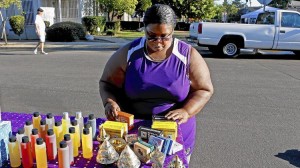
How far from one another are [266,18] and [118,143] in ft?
39.2

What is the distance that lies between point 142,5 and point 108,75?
25119mm

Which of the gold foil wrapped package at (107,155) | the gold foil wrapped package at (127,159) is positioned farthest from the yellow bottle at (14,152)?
the gold foil wrapped package at (127,159)

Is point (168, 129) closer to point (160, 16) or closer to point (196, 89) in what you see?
point (196, 89)

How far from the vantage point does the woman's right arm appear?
86.7 inches

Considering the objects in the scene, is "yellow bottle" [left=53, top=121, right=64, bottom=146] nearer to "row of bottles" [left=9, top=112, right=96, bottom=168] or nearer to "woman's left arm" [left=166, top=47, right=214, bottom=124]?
"row of bottles" [left=9, top=112, right=96, bottom=168]

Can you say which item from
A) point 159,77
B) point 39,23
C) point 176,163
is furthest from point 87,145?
point 39,23

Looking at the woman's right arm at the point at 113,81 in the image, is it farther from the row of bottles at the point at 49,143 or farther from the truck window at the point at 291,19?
the truck window at the point at 291,19

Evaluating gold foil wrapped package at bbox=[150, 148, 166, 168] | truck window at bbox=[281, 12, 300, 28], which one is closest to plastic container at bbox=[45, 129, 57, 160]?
gold foil wrapped package at bbox=[150, 148, 166, 168]

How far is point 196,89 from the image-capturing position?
2293mm

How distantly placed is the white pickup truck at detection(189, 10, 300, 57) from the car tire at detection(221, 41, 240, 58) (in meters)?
0.22

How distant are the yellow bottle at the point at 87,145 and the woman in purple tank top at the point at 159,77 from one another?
11.1 inches

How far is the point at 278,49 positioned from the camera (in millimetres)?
12133

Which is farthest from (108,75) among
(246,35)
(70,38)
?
(70,38)

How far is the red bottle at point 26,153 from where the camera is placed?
5.74ft
